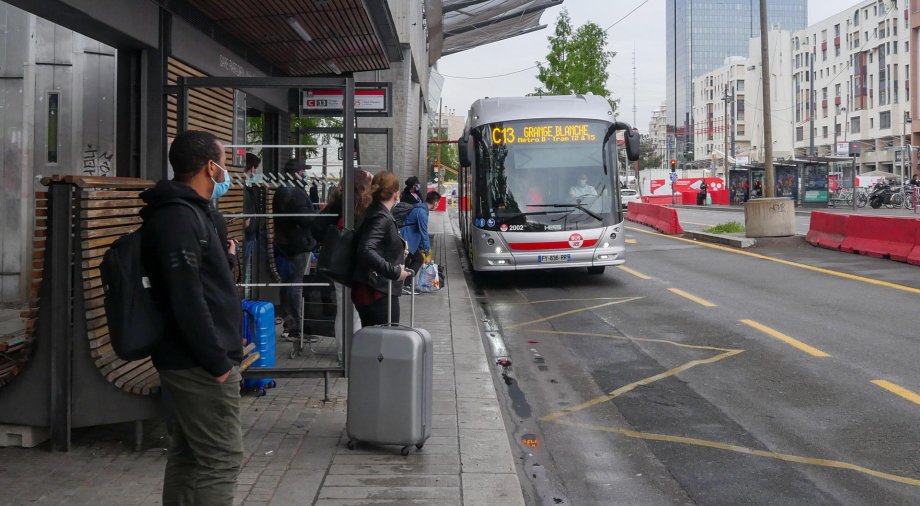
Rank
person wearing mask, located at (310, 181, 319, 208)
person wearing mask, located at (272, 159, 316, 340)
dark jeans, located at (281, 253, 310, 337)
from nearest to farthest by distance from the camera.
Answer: person wearing mask, located at (272, 159, 316, 340) → dark jeans, located at (281, 253, 310, 337) → person wearing mask, located at (310, 181, 319, 208)

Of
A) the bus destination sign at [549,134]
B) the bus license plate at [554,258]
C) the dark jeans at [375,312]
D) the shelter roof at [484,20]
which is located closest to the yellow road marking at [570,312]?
the bus license plate at [554,258]

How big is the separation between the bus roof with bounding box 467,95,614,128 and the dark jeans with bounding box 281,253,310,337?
25.3 ft

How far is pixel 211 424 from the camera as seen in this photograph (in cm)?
363

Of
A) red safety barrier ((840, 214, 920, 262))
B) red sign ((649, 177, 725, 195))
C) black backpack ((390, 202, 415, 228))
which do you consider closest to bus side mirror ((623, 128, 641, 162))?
black backpack ((390, 202, 415, 228))

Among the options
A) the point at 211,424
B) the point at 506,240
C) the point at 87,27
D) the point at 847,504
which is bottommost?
the point at 847,504

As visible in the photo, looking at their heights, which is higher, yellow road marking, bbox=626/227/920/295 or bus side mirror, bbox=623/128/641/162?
bus side mirror, bbox=623/128/641/162

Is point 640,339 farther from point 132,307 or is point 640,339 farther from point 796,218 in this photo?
point 796,218

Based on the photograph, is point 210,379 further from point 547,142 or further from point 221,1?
point 547,142

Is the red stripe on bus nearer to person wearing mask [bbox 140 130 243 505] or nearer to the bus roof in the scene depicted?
the bus roof

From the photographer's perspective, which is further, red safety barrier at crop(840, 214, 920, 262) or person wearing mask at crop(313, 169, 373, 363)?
red safety barrier at crop(840, 214, 920, 262)

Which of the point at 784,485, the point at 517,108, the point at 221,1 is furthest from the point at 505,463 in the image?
the point at 517,108

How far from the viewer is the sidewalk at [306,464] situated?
4793 mm

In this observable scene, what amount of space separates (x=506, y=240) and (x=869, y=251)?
8.02 metres

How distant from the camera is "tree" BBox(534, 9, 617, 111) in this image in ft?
166
